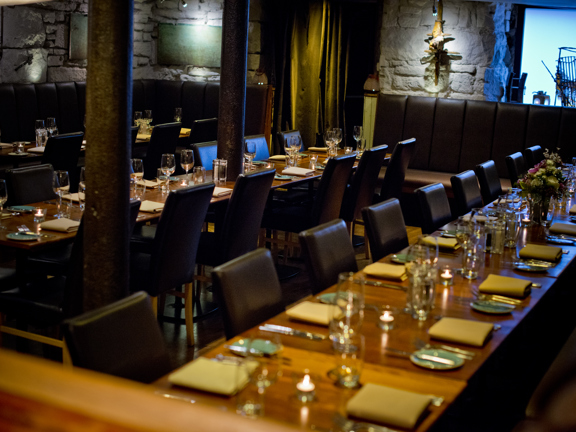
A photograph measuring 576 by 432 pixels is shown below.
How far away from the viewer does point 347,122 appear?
965 cm

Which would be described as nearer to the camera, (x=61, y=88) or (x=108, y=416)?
(x=108, y=416)

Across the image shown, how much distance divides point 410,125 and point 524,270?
17.1ft

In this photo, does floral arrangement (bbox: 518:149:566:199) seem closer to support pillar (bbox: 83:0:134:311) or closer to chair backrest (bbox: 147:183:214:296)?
chair backrest (bbox: 147:183:214:296)

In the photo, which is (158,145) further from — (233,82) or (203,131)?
(233,82)

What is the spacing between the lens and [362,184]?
611cm

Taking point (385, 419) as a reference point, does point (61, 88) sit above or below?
above

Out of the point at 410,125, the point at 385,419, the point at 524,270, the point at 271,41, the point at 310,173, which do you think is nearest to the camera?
the point at 385,419

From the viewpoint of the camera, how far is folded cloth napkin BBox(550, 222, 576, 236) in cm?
416

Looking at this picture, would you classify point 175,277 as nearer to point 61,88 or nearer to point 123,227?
point 123,227

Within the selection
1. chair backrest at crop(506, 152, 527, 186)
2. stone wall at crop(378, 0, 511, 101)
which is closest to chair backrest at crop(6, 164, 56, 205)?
chair backrest at crop(506, 152, 527, 186)

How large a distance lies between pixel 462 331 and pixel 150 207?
96.5 inches

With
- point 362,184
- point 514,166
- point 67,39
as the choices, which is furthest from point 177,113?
point 514,166

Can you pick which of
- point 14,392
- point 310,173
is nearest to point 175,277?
point 310,173

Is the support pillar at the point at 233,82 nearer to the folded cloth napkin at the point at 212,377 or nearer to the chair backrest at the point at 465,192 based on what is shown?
Answer: the chair backrest at the point at 465,192
